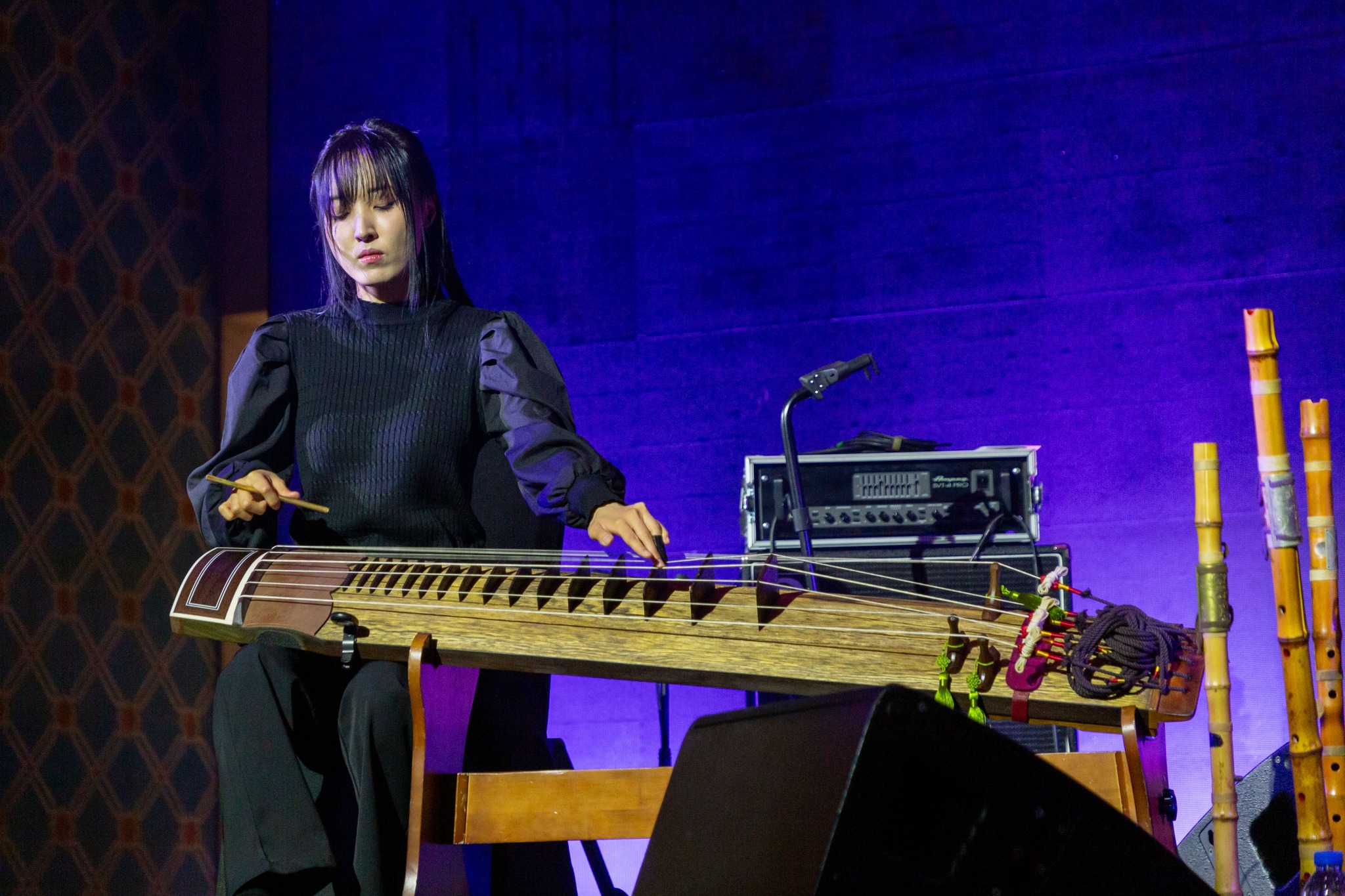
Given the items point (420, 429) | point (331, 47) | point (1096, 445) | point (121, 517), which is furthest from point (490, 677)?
point (331, 47)

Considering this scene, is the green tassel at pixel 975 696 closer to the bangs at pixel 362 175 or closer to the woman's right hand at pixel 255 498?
the woman's right hand at pixel 255 498

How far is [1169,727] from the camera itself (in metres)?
3.02

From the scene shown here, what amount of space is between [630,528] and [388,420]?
0.59 meters

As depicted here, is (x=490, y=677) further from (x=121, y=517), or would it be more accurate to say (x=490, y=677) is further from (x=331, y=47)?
(x=331, y=47)

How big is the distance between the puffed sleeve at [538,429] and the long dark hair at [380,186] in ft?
0.60

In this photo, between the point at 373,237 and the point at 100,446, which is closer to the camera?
the point at 373,237

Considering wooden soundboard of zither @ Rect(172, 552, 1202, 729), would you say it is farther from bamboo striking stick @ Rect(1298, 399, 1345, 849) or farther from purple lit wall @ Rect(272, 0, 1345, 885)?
purple lit wall @ Rect(272, 0, 1345, 885)

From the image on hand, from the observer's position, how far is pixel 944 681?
55.1 inches

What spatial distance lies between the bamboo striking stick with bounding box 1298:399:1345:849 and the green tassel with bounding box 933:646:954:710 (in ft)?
1.37

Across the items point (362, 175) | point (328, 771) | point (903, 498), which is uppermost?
point (362, 175)

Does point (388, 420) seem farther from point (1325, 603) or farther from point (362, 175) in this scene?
point (1325, 603)

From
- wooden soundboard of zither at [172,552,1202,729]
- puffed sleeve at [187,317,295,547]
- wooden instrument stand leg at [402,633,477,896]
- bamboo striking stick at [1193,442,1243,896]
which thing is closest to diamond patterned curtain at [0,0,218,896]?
puffed sleeve at [187,317,295,547]

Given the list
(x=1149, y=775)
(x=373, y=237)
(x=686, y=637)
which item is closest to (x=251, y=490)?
(x=373, y=237)

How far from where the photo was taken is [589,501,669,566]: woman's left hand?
1.61 m
